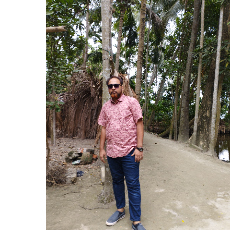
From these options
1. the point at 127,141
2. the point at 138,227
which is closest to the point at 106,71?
the point at 127,141

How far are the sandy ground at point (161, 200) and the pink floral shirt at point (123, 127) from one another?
1.04 meters

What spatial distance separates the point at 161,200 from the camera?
326 centimetres

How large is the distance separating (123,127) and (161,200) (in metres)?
1.66

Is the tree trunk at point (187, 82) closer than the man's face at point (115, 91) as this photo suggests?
No

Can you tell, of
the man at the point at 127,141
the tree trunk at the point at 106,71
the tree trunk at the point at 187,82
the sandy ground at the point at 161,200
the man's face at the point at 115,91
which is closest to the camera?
the man at the point at 127,141

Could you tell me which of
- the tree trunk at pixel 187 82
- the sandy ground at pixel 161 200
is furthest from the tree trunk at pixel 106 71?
the tree trunk at pixel 187 82

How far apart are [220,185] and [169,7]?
11832 mm

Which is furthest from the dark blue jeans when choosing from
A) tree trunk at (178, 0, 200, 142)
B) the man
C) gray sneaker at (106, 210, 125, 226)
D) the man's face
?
tree trunk at (178, 0, 200, 142)

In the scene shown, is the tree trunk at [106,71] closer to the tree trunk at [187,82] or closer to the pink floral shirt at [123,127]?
the pink floral shirt at [123,127]

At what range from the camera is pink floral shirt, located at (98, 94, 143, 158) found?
2369 millimetres

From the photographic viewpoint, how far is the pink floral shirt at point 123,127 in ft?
7.77
